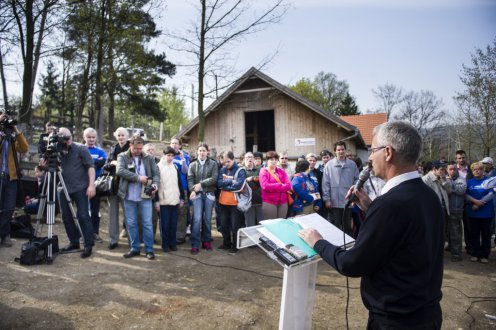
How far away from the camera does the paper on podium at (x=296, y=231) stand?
7.16 ft

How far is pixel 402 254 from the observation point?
161cm

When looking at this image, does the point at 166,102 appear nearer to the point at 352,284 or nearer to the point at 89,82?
the point at 89,82

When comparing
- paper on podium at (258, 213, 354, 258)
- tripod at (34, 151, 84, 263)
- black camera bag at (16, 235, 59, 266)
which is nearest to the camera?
paper on podium at (258, 213, 354, 258)

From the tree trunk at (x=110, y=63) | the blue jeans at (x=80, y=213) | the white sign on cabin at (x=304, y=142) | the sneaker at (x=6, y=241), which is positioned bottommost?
the sneaker at (x=6, y=241)

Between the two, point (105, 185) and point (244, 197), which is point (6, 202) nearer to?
point (105, 185)

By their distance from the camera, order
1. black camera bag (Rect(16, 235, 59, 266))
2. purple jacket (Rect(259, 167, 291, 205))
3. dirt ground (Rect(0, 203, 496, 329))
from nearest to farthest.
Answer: dirt ground (Rect(0, 203, 496, 329)) → black camera bag (Rect(16, 235, 59, 266)) → purple jacket (Rect(259, 167, 291, 205))

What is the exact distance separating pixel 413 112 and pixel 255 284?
4842 cm

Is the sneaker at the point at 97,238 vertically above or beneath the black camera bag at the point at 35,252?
beneath

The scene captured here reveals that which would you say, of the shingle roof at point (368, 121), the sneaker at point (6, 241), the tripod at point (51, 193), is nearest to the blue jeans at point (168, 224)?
the tripod at point (51, 193)

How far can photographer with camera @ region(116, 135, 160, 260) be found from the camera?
17.2 feet

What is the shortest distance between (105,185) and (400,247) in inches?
204

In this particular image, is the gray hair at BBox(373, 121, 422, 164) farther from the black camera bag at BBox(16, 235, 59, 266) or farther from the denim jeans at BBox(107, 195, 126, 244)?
the denim jeans at BBox(107, 195, 126, 244)

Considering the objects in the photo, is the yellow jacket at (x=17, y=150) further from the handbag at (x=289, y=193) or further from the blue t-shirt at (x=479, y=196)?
the blue t-shirt at (x=479, y=196)

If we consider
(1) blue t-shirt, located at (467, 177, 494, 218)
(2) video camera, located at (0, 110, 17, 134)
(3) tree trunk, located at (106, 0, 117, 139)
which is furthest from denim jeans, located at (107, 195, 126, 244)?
(3) tree trunk, located at (106, 0, 117, 139)
